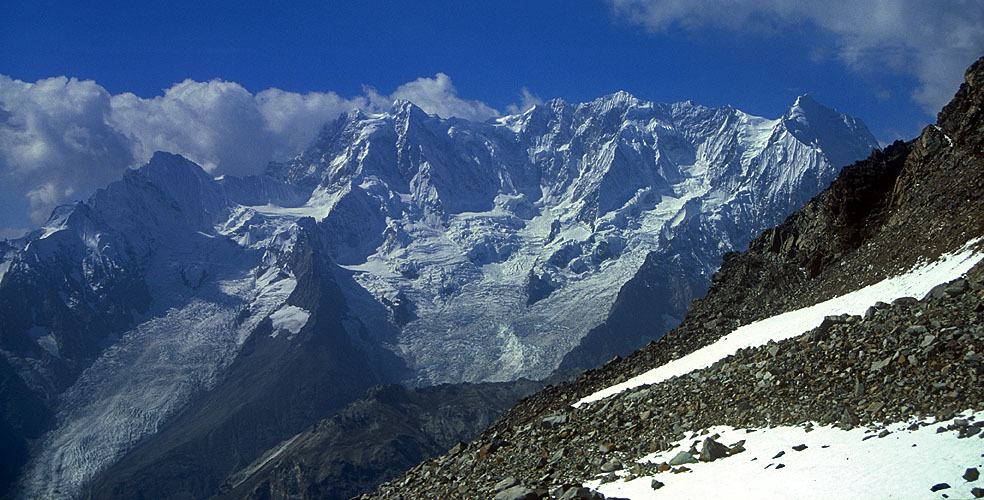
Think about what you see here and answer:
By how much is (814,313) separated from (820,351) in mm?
10097

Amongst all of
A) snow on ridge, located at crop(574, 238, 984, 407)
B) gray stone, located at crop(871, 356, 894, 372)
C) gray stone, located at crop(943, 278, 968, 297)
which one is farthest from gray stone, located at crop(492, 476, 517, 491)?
gray stone, located at crop(943, 278, 968, 297)

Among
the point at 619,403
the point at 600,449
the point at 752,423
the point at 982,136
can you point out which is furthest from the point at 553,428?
the point at 982,136

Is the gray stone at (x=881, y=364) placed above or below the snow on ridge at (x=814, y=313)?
below

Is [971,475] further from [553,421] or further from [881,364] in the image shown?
[553,421]

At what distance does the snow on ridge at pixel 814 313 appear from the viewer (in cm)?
3062

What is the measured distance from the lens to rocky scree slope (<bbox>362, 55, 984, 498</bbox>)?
22.5 metres

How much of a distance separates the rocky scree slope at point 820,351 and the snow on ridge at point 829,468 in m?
0.75

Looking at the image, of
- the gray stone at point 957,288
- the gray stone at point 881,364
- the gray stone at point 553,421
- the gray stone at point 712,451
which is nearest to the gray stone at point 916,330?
the gray stone at point 881,364

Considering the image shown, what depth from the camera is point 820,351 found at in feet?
87.1

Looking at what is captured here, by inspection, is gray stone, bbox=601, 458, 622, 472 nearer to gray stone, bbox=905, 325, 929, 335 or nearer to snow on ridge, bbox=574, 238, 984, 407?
gray stone, bbox=905, 325, 929, 335

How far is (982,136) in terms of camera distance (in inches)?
1592

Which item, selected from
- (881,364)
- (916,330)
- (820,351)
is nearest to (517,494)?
(820,351)

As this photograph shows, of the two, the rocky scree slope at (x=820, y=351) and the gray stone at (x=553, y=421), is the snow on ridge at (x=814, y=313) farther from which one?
the gray stone at (x=553, y=421)

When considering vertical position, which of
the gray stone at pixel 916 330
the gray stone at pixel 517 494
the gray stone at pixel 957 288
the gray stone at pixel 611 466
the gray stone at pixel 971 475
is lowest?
the gray stone at pixel 971 475
